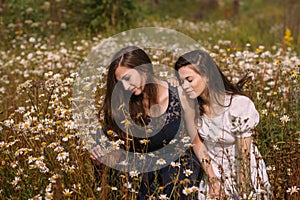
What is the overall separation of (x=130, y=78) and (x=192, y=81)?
453mm

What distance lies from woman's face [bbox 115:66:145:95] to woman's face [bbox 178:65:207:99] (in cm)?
35

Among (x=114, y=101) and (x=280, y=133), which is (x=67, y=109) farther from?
(x=280, y=133)

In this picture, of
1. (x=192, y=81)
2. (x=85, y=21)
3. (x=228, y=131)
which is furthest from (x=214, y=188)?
(x=85, y=21)

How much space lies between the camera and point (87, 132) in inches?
105

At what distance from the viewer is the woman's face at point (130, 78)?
3049mm

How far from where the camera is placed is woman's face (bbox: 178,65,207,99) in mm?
2844

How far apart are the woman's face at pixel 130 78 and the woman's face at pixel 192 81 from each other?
13.7 inches

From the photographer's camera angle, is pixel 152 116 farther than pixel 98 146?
Yes

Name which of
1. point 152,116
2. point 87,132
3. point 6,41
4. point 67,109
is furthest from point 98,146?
point 6,41

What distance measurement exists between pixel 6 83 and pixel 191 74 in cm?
261

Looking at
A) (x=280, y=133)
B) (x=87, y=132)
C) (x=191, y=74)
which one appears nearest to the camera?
(x=87, y=132)

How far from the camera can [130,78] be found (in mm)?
3055

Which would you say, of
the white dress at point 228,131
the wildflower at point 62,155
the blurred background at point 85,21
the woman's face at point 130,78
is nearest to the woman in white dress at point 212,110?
the white dress at point 228,131

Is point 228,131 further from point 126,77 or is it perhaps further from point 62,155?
point 62,155
